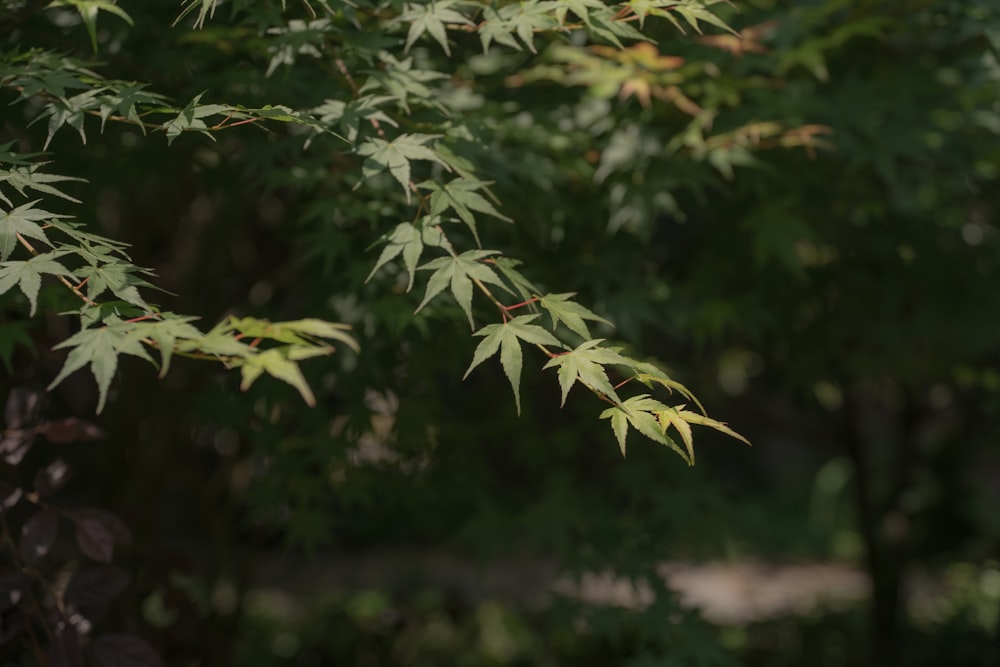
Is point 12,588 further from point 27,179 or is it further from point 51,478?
point 27,179

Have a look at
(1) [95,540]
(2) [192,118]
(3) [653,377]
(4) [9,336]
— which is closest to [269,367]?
(2) [192,118]

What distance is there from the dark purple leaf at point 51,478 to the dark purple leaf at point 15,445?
Result: 8 cm

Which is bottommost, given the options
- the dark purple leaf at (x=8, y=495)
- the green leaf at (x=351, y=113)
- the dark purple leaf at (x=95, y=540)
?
the dark purple leaf at (x=95, y=540)

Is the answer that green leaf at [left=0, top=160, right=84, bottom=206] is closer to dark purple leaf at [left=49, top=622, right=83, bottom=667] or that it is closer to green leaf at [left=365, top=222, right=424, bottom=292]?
green leaf at [left=365, top=222, right=424, bottom=292]

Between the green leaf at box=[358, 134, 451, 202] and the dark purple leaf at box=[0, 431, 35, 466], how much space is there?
46.2 inches

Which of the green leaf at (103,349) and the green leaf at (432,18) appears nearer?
the green leaf at (103,349)

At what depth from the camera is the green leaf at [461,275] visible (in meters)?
1.86

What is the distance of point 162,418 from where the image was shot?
4.24 meters

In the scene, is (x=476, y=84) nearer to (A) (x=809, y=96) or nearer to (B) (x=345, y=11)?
(B) (x=345, y=11)

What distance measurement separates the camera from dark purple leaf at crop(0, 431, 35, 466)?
2.42 meters

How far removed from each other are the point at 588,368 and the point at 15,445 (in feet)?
5.06

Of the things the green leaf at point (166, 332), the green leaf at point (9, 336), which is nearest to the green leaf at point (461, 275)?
the green leaf at point (166, 332)

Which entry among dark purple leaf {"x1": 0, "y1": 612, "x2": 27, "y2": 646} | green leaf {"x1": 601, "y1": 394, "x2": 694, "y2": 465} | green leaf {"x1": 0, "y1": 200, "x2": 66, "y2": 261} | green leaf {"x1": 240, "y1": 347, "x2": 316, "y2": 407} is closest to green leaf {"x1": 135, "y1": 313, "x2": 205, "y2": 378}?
green leaf {"x1": 240, "y1": 347, "x2": 316, "y2": 407}

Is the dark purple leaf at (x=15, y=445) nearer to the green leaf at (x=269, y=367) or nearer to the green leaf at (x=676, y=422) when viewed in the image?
the green leaf at (x=269, y=367)
